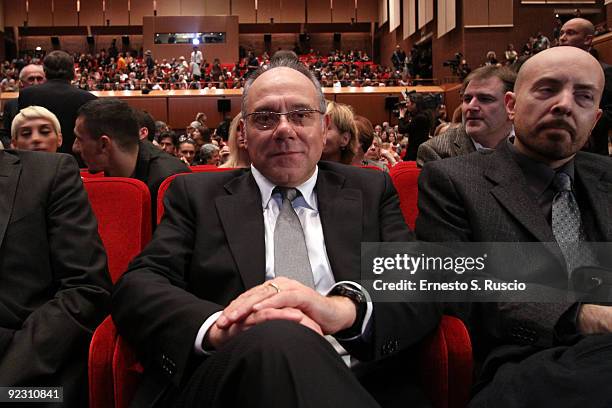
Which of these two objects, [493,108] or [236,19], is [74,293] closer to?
[493,108]

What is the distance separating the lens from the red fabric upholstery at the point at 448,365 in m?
1.35

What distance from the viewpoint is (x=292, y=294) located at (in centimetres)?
123

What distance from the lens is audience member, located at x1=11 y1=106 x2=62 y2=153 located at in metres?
2.88

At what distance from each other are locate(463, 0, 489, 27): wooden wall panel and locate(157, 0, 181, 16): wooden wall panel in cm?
1046

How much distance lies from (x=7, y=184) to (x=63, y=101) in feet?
8.34

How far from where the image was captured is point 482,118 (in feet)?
9.21

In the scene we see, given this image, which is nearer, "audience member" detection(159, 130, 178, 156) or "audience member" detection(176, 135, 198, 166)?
"audience member" detection(176, 135, 198, 166)

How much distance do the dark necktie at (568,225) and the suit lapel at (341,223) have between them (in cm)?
49

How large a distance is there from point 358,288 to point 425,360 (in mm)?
229

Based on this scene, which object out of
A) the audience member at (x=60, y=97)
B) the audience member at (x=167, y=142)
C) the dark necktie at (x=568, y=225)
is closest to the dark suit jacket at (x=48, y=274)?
the dark necktie at (x=568, y=225)

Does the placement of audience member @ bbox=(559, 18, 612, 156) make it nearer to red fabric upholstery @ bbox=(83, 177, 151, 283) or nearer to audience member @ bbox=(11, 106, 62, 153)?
red fabric upholstery @ bbox=(83, 177, 151, 283)

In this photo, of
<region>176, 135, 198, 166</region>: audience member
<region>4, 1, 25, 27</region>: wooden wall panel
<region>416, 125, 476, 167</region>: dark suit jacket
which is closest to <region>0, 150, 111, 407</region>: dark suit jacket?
<region>416, 125, 476, 167</region>: dark suit jacket

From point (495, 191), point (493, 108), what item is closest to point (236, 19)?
point (493, 108)

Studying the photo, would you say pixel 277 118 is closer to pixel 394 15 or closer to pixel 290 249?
pixel 290 249
